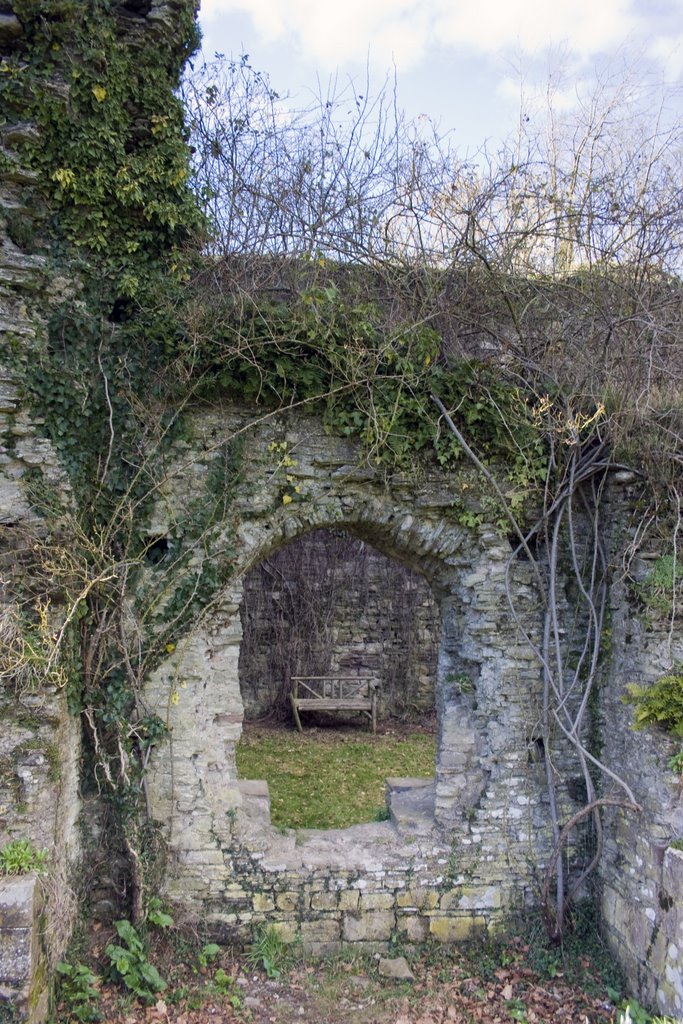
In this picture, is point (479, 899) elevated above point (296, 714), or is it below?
above

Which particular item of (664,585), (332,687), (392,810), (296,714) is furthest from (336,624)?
(664,585)

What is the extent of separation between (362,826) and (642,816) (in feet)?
6.40

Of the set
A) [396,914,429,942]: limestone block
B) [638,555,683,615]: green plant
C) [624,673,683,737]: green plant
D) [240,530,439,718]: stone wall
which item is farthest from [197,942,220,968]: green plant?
[240,530,439,718]: stone wall

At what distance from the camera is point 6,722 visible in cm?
389

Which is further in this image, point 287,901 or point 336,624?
point 336,624

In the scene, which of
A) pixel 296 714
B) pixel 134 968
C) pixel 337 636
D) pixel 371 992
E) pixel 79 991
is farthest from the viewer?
pixel 337 636

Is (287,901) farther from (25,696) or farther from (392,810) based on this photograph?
(25,696)

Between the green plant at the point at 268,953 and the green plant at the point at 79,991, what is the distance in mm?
962

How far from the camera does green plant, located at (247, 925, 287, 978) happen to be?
4.33m

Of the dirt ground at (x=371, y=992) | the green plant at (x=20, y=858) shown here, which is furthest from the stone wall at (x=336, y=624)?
the green plant at (x=20, y=858)

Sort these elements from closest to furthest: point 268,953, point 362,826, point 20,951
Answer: point 20,951, point 268,953, point 362,826

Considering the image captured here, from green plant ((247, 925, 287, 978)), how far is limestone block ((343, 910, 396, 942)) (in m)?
0.43

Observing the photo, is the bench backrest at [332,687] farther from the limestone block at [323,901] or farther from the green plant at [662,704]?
the green plant at [662,704]

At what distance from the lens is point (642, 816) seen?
4344 millimetres
